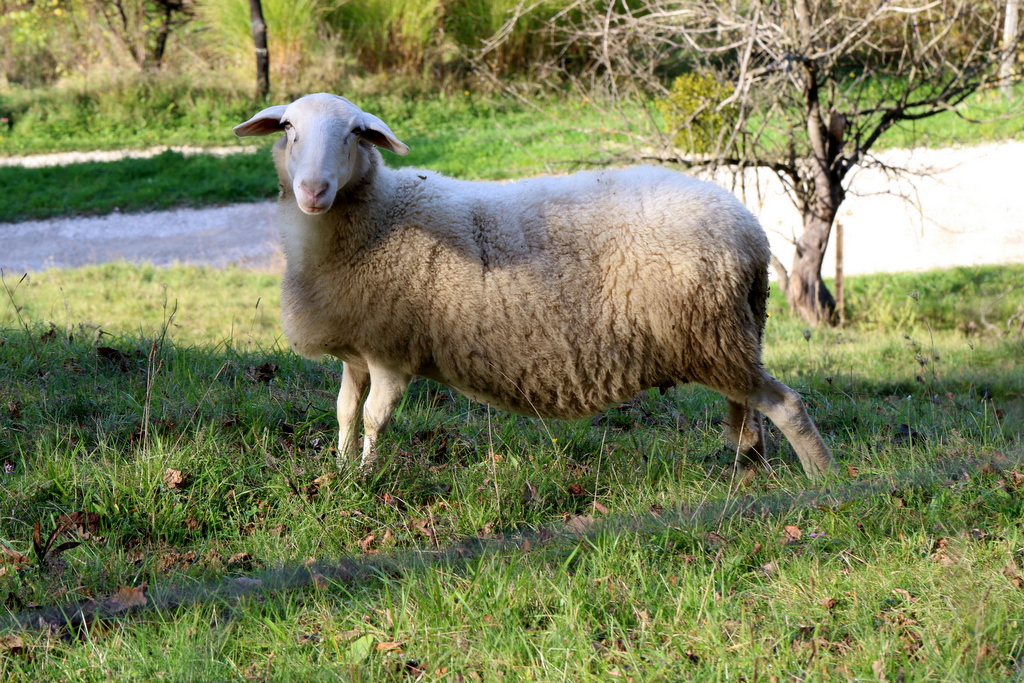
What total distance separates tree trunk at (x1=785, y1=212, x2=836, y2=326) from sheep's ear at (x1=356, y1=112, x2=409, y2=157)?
631 cm

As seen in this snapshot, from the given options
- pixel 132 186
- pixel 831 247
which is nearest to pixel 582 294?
pixel 831 247

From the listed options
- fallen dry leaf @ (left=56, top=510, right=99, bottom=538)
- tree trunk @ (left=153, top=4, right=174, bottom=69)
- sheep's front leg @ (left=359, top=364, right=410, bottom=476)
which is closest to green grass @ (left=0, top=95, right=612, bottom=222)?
tree trunk @ (left=153, top=4, right=174, bottom=69)

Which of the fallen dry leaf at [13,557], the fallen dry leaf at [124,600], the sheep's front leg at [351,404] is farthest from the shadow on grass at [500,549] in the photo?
the sheep's front leg at [351,404]

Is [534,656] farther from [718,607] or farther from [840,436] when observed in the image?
[840,436]

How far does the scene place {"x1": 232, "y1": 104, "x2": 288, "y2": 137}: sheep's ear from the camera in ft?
11.2

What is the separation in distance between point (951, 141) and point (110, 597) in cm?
1413

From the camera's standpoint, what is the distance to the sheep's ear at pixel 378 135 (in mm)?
3354

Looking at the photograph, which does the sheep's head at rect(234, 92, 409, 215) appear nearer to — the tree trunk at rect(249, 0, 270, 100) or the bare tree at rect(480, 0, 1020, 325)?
the bare tree at rect(480, 0, 1020, 325)

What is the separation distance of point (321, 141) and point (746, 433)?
2189 mm

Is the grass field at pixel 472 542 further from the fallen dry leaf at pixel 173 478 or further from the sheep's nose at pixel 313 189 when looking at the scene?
the sheep's nose at pixel 313 189

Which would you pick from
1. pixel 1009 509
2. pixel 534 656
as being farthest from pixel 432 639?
pixel 1009 509

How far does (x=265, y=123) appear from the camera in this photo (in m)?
3.48

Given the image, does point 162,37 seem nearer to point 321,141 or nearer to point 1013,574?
point 321,141

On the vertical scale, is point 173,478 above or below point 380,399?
below
